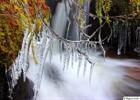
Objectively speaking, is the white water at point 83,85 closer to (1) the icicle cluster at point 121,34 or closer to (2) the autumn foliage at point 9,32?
(2) the autumn foliage at point 9,32

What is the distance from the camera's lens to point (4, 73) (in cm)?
393

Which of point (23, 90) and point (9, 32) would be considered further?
point (23, 90)

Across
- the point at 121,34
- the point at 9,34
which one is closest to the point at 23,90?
the point at 9,34

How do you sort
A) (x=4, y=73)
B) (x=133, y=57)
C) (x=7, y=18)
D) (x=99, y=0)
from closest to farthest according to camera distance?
(x=99, y=0), (x=7, y=18), (x=4, y=73), (x=133, y=57)

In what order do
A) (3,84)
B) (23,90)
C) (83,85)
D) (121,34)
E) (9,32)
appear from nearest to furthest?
(9,32), (3,84), (23,90), (83,85), (121,34)

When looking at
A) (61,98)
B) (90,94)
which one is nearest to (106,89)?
(90,94)

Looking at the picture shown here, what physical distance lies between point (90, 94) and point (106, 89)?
1.04ft

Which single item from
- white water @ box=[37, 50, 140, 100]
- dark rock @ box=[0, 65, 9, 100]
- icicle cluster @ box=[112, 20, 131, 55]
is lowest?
white water @ box=[37, 50, 140, 100]

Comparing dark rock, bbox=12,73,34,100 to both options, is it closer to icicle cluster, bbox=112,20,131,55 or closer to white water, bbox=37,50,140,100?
white water, bbox=37,50,140,100

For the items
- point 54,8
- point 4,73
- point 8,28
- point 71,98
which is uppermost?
point 54,8

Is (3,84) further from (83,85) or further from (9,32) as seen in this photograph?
(83,85)

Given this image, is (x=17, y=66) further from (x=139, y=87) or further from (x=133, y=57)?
(x=133, y=57)

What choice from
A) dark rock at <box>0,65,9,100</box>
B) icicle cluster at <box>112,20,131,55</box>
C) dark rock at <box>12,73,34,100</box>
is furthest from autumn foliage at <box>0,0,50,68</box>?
icicle cluster at <box>112,20,131,55</box>

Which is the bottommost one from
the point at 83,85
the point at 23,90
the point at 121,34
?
the point at 83,85
